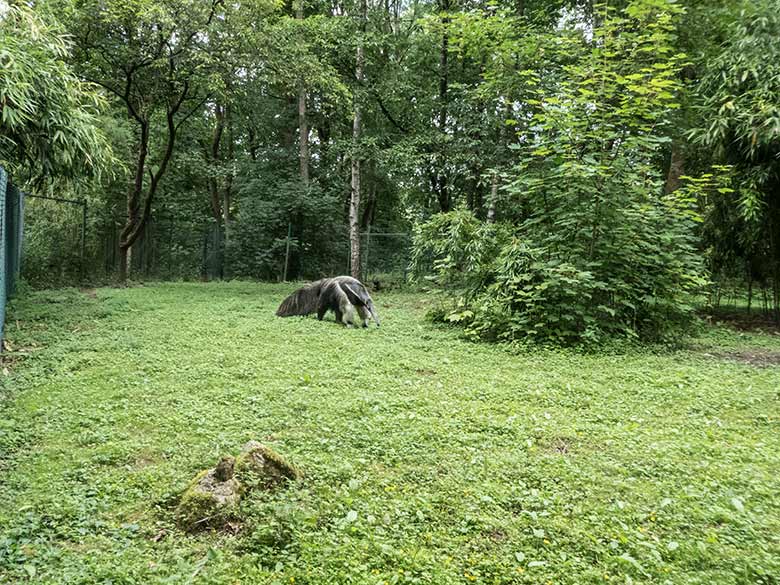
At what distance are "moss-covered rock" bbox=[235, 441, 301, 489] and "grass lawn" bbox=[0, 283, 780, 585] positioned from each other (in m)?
0.08

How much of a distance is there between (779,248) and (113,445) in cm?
960

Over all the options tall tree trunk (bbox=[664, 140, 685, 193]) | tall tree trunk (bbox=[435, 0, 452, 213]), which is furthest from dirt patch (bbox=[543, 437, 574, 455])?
tall tree trunk (bbox=[435, 0, 452, 213])

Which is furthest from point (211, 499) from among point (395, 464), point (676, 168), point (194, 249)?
point (194, 249)

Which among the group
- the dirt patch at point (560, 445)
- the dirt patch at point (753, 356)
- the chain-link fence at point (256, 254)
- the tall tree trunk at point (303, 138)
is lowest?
the dirt patch at point (560, 445)


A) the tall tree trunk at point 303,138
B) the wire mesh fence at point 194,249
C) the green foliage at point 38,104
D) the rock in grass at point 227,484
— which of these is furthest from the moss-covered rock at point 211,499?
the tall tree trunk at point 303,138

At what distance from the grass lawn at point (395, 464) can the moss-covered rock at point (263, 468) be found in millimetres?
77

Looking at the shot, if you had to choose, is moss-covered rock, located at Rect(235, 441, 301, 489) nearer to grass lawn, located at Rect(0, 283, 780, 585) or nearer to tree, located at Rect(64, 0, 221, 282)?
grass lawn, located at Rect(0, 283, 780, 585)

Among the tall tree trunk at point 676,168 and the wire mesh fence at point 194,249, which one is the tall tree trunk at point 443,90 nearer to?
the wire mesh fence at point 194,249

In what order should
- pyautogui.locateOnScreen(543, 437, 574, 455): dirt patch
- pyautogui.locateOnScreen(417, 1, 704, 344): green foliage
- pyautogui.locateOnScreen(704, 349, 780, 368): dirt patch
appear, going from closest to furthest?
pyautogui.locateOnScreen(543, 437, 574, 455): dirt patch
pyautogui.locateOnScreen(704, 349, 780, 368): dirt patch
pyautogui.locateOnScreen(417, 1, 704, 344): green foliage

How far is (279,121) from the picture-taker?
1653cm

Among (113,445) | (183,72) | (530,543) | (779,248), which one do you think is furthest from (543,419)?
(183,72)

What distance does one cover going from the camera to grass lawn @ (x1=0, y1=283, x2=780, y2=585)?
6.31 ft

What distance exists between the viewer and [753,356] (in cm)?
580

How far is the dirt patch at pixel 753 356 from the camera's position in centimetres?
541
